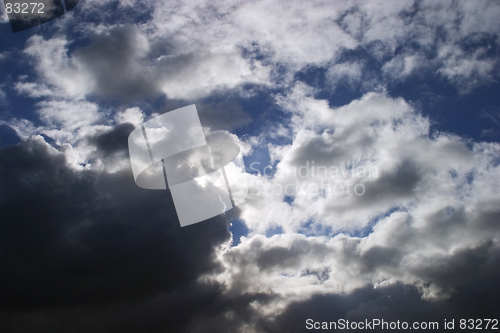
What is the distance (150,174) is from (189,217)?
29.6 ft

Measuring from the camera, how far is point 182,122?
37688 mm

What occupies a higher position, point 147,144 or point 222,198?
point 147,144

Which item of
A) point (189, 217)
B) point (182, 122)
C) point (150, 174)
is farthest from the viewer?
point (189, 217)

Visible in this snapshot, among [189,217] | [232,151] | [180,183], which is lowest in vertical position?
[189,217]

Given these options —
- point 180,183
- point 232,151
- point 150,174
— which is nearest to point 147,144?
point 150,174

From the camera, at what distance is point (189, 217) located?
4369 cm

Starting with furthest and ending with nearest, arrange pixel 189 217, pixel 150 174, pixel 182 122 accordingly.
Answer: pixel 189 217 < pixel 150 174 < pixel 182 122

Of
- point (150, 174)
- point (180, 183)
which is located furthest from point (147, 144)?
point (180, 183)

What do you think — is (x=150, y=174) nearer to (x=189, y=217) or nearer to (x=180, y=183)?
(x=180, y=183)

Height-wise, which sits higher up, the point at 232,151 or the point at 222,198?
the point at 232,151

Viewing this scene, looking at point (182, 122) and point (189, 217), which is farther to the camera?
point (189, 217)

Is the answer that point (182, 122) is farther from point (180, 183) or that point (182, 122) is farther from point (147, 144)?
point (180, 183)

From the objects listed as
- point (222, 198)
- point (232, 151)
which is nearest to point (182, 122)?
point (232, 151)

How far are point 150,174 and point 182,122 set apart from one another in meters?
9.61
